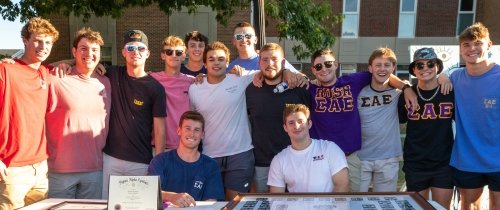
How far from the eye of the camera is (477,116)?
146 inches

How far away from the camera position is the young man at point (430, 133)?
3.79 meters

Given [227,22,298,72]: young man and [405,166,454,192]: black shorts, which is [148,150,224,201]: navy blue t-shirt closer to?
[227,22,298,72]: young man

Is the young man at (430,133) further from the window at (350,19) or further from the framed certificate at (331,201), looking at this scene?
the window at (350,19)

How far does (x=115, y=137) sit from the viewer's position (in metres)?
3.79

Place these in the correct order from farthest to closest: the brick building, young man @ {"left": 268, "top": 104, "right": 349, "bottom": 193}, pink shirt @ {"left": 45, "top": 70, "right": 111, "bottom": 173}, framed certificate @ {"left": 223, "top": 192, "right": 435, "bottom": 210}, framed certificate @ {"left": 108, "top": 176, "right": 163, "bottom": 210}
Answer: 1. the brick building
2. pink shirt @ {"left": 45, "top": 70, "right": 111, "bottom": 173}
3. young man @ {"left": 268, "top": 104, "right": 349, "bottom": 193}
4. framed certificate @ {"left": 223, "top": 192, "right": 435, "bottom": 210}
5. framed certificate @ {"left": 108, "top": 176, "right": 163, "bottom": 210}

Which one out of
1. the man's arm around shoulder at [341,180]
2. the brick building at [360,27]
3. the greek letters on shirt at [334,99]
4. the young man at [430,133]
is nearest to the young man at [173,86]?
the greek letters on shirt at [334,99]

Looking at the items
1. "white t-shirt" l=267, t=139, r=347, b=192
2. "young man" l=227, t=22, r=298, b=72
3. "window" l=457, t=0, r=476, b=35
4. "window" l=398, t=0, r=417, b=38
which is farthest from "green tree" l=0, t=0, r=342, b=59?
"window" l=457, t=0, r=476, b=35

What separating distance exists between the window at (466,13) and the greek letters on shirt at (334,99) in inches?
684

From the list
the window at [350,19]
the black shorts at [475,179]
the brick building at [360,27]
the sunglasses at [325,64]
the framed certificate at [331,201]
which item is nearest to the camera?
the framed certificate at [331,201]

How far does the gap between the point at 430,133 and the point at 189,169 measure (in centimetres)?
216

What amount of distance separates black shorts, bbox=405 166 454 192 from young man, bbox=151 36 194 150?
222 centimetres

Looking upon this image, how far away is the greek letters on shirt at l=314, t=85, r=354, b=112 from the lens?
3912mm

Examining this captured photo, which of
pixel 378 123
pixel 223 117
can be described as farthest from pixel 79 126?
pixel 378 123

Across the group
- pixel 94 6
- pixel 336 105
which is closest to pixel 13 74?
pixel 336 105
